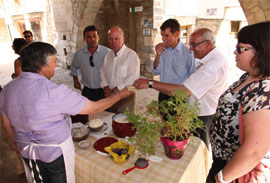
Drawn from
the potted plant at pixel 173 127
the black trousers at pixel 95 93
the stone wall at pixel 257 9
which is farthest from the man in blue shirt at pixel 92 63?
the stone wall at pixel 257 9

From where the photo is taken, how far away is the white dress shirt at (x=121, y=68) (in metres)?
2.56

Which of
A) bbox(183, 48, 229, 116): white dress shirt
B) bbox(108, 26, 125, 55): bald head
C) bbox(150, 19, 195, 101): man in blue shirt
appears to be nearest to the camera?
bbox(183, 48, 229, 116): white dress shirt

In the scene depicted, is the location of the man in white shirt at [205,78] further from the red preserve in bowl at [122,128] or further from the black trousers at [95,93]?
the black trousers at [95,93]

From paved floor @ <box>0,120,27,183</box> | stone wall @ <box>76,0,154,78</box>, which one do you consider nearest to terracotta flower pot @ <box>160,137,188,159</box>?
paved floor @ <box>0,120,27,183</box>

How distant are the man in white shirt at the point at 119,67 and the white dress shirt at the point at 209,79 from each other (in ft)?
3.32

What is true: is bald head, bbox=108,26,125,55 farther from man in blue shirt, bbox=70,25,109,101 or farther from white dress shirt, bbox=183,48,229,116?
white dress shirt, bbox=183,48,229,116

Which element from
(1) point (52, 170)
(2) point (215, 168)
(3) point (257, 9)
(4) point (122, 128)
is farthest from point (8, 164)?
(3) point (257, 9)

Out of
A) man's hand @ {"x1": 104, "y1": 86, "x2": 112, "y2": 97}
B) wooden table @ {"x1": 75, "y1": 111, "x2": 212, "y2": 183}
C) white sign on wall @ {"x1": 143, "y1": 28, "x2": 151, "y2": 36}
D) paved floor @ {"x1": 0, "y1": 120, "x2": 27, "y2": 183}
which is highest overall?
white sign on wall @ {"x1": 143, "y1": 28, "x2": 151, "y2": 36}

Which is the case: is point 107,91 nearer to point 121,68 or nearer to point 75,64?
point 121,68

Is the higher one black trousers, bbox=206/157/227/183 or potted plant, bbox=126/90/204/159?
potted plant, bbox=126/90/204/159

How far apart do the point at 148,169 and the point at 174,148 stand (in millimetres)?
234

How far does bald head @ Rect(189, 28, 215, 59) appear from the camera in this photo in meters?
1.88

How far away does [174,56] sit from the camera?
2.45 metres

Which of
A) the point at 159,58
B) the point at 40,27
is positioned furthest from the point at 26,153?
the point at 40,27
